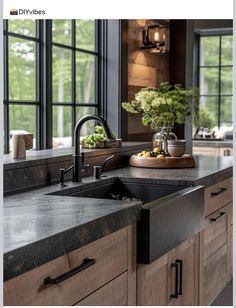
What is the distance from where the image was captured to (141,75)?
4777 millimetres

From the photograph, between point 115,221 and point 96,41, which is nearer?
point 115,221

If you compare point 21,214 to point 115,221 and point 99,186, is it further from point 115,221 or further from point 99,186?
point 99,186

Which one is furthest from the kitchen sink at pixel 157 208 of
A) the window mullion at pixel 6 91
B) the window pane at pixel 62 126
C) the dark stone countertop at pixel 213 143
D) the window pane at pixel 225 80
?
→ the window pane at pixel 225 80

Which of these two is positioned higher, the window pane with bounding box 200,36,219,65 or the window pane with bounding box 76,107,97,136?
the window pane with bounding box 200,36,219,65

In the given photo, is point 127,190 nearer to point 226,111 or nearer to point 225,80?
point 226,111

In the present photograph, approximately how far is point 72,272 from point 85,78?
9.01ft

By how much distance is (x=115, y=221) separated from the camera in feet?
6.33

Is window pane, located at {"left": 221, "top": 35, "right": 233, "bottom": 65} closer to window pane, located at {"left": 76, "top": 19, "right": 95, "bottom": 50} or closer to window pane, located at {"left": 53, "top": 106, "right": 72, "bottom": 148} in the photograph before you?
window pane, located at {"left": 76, "top": 19, "right": 95, "bottom": 50}

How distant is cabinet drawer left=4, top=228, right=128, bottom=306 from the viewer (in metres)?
1.45

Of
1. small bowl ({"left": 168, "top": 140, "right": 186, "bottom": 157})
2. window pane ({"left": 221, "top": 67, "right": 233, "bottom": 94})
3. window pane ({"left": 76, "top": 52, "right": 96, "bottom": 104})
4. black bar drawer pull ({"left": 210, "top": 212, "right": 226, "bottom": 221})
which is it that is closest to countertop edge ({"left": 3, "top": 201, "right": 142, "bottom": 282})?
black bar drawer pull ({"left": 210, "top": 212, "right": 226, "bottom": 221})

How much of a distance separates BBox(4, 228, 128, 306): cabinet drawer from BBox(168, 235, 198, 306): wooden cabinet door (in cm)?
53

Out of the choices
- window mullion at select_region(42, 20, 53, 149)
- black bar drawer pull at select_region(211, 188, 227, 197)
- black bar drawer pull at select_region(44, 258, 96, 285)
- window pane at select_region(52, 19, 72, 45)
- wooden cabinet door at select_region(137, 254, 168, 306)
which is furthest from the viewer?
window pane at select_region(52, 19, 72, 45)
